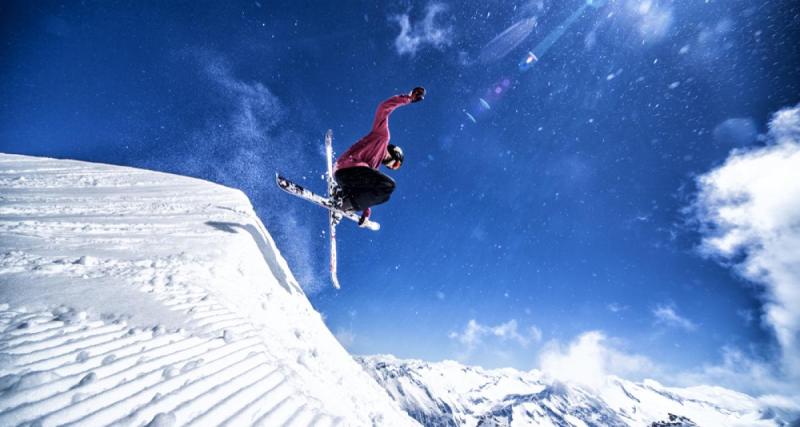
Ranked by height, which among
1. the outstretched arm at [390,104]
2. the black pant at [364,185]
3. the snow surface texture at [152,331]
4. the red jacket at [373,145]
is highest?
the outstretched arm at [390,104]

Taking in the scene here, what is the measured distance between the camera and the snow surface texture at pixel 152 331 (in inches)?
98.6

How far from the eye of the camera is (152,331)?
11.8ft

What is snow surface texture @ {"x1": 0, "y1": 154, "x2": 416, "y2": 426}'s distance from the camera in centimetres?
250

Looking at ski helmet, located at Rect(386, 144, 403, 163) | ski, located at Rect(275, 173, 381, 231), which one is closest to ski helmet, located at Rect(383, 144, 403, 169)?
ski helmet, located at Rect(386, 144, 403, 163)

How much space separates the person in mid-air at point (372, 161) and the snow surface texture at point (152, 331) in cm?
284

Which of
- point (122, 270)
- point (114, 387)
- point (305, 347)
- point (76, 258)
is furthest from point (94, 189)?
point (114, 387)

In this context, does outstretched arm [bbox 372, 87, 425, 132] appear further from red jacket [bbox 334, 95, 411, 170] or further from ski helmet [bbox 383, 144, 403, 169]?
ski helmet [bbox 383, 144, 403, 169]

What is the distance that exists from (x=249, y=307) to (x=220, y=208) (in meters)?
6.86

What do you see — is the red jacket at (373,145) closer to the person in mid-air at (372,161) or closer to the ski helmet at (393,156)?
the person in mid-air at (372,161)

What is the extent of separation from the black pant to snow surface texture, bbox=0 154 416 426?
2695mm

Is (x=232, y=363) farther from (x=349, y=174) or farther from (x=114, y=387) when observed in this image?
(x=349, y=174)

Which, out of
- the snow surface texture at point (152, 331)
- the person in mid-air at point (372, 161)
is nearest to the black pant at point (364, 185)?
the person in mid-air at point (372, 161)

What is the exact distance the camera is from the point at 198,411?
262cm

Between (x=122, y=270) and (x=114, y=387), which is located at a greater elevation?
(x=122, y=270)
